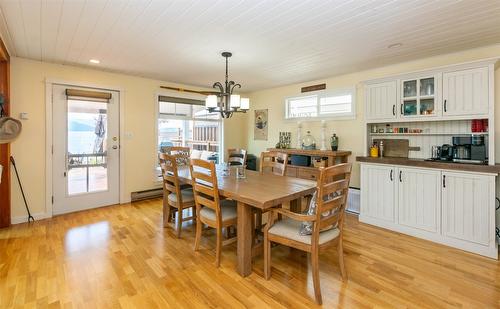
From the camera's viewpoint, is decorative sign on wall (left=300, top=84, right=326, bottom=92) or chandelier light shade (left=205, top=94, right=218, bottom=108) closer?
chandelier light shade (left=205, top=94, right=218, bottom=108)

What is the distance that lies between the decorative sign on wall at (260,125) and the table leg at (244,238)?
3.73 metres

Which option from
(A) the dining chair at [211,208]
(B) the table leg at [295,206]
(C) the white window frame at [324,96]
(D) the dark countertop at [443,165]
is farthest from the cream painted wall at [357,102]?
(A) the dining chair at [211,208]

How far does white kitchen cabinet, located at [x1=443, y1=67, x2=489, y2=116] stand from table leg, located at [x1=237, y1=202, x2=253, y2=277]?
2.71 m

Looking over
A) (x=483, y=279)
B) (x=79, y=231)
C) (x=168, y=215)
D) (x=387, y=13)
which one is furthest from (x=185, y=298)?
(x=387, y=13)

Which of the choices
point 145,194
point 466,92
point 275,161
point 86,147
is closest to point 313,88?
point 275,161

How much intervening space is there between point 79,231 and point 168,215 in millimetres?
1114

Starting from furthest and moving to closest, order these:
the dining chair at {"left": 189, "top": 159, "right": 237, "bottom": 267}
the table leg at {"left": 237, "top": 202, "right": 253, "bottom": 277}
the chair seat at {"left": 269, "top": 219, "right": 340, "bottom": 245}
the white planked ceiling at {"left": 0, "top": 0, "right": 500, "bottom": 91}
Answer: the dining chair at {"left": 189, "top": 159, "right": 237, "bottom": 267} < the table leg at {"left": 237, "top": 202, "right": 253, "bottom": 277} < the white planked ceiling at {"left": 0, "top": 0, "right": 500, "bottom": 91} < the chair seat at {"left": 269, "top": 219, "right": 340, "bottom": 245}

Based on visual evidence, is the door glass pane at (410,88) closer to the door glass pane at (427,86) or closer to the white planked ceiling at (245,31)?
the door glass pane at (427,86)

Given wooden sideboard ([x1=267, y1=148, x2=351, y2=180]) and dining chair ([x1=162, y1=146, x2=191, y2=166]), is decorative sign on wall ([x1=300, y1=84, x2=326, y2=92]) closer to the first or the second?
wooden sideboard ([x1=267, y1=148, x2=351, y2=180])

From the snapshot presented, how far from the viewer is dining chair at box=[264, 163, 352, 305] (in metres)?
1.93

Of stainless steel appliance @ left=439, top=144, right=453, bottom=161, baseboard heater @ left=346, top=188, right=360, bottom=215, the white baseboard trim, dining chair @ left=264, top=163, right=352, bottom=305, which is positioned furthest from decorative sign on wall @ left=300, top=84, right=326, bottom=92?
the white baseboard trim

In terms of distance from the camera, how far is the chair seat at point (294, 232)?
6.73 feet

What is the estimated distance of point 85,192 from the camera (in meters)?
4.25

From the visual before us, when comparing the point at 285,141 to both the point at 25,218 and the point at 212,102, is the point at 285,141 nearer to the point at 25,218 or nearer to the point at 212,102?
the point at 212,102
